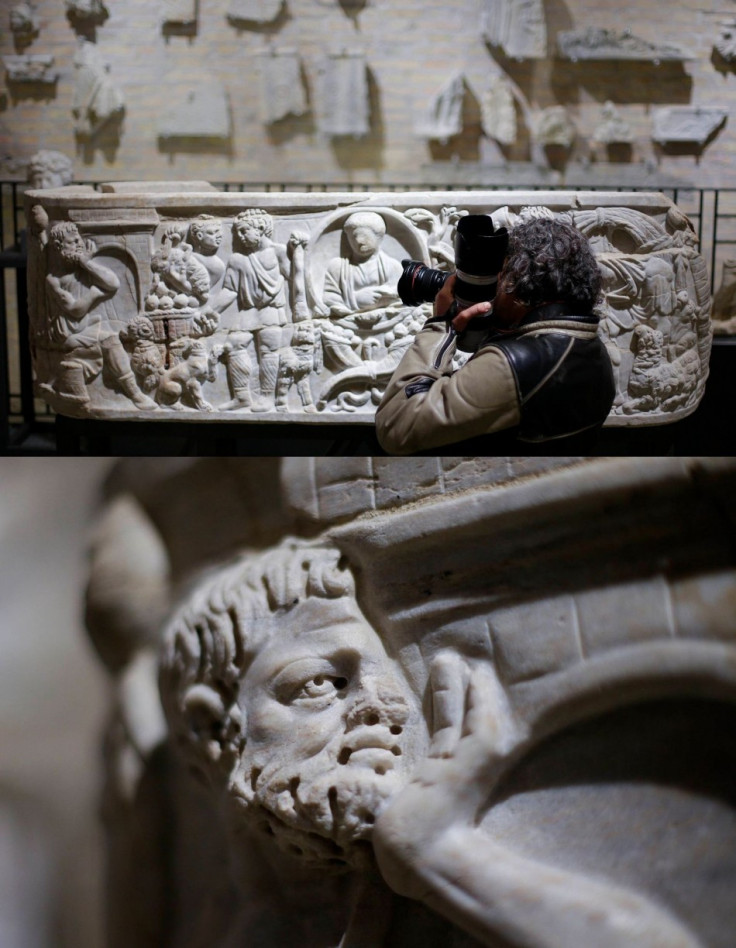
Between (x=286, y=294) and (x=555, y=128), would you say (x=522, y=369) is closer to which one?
(x=286, y=294)

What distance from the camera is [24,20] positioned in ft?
22.4

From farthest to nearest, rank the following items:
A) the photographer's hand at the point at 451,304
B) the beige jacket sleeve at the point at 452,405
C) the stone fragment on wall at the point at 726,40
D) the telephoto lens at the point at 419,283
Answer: the stone fragment on wall at the point at 726,40 → the telephoto lens at the point at 419,283 → the photographer's hand at the point at 451,304 → the beige jacket sleeve at the point at 452,405

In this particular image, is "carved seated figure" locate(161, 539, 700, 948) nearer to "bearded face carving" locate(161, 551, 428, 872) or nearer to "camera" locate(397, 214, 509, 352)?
"bearded face carving" locate(161, 551, 428, 872)

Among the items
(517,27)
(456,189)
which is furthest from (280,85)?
(517,27)

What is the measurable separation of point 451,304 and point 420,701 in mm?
746

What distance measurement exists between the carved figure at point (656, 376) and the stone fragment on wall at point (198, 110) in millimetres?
3972

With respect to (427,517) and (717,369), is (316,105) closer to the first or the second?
(717,369)

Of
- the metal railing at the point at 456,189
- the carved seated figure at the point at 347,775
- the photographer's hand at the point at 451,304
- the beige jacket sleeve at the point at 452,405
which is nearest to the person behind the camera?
the carved seated figure at the point at 347,775

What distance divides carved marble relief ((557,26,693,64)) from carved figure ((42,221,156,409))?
4.10 metres

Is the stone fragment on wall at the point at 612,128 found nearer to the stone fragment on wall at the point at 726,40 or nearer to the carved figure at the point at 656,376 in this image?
the stone fragment on wall at the point at 726,40

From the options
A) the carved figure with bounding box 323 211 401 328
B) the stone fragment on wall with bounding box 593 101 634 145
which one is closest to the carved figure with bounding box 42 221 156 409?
the carved figure with bounding box 323 211 401 328

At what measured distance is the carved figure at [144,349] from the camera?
158 inches

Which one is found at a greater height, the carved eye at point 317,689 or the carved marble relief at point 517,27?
the carved marble relief at point 517,27

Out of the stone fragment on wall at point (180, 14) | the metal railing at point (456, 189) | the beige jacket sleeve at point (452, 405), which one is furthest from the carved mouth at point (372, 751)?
the stone fragment on wall at point (180, 14)
